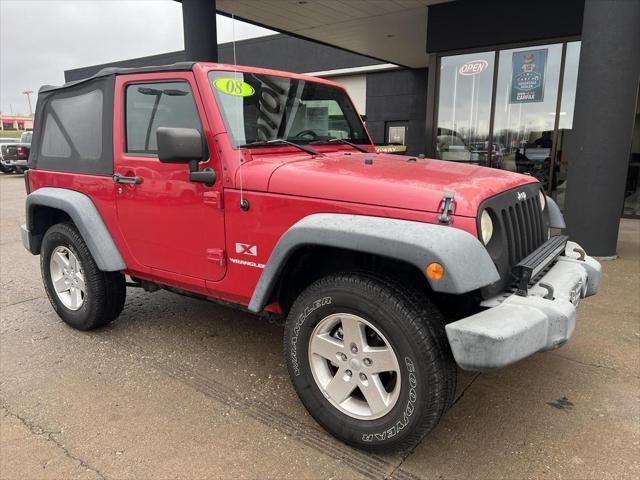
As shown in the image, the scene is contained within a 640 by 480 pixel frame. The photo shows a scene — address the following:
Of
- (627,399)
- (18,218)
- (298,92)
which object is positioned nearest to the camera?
(627,399)

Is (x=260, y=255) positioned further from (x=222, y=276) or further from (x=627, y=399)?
(x=627, y=399)

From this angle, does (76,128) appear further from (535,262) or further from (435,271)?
(535,262)

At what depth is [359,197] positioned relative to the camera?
2.37m

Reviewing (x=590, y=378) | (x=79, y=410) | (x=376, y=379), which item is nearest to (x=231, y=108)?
(x=376, y=379)

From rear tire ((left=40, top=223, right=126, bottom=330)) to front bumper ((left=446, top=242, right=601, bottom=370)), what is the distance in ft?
9.10

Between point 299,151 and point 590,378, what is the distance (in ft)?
7.96

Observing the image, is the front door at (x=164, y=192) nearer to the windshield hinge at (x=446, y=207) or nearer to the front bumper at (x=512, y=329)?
the windshield hinge at (x=446, y=207)

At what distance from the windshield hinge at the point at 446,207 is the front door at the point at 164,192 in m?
1.31

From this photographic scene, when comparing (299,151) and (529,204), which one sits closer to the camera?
(529,204)

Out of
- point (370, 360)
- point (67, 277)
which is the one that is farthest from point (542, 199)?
point (67, 277)

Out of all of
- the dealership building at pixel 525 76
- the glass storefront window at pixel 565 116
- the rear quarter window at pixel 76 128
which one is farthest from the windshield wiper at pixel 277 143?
the glass storefront window at pixel 565 116

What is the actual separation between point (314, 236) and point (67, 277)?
2619 mm

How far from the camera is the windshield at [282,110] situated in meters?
2.95

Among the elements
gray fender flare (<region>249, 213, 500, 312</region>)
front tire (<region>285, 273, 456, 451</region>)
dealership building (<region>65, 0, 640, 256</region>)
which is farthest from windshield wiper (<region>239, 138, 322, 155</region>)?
dealership building (<region>65, 0, 640, 256</region>)
